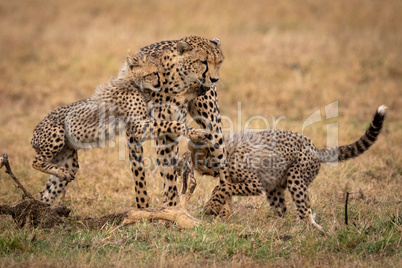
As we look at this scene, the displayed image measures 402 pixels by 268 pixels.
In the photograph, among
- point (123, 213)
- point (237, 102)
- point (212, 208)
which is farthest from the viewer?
point (237, 102)

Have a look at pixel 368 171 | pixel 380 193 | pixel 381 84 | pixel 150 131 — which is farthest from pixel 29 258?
pixel 381 84

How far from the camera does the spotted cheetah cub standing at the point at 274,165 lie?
4.98 metres

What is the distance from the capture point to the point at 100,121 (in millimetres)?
4852

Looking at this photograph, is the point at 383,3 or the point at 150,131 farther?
the point at 383,3

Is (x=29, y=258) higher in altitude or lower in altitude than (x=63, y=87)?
lower

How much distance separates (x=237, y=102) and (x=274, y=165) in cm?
431

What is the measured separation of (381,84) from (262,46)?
2.66m

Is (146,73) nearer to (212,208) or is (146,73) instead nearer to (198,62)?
(198,62)

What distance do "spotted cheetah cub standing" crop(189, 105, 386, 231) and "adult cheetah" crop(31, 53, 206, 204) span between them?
71 centimetres

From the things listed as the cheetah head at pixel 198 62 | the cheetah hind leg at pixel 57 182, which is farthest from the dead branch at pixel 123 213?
the cheetah head at pixel 198 62

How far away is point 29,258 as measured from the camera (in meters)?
3.55

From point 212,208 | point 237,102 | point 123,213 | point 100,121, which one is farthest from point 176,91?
point 237,102

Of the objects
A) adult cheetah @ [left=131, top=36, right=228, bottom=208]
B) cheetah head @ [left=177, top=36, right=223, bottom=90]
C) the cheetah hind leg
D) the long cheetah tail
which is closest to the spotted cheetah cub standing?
the long cheetah tail

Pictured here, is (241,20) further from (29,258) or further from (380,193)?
(29,258)
